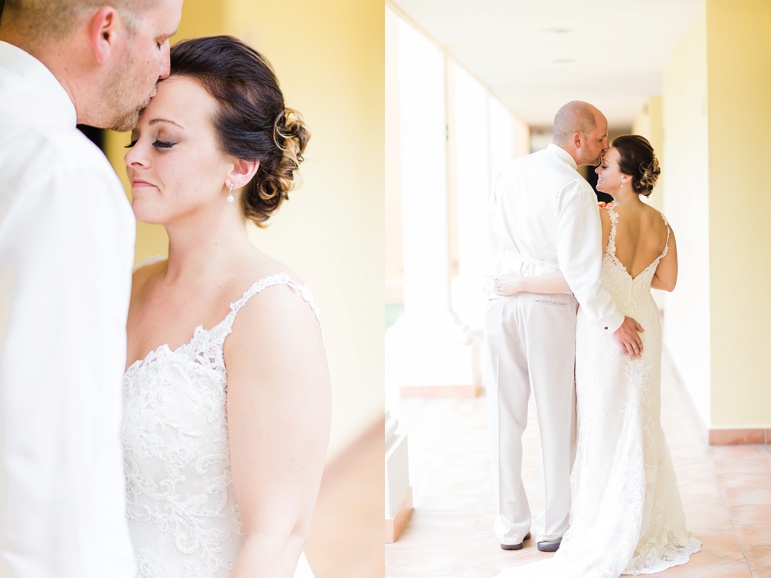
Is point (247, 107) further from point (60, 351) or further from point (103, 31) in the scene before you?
→ point (60, 351)

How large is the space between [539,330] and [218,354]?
3062 millimetres

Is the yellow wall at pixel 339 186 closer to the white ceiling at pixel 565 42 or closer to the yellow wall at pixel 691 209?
the white ceiling at pixel 565 42

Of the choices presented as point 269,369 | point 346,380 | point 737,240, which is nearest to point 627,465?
point 346,380

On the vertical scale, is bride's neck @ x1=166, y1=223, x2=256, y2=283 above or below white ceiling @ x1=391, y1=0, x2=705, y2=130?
below

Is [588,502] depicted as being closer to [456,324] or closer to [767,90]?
[767,90]

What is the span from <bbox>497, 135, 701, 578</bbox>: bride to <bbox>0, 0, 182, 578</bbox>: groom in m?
3.38

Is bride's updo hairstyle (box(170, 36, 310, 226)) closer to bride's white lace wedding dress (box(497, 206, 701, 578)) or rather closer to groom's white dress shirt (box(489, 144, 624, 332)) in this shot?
groom's white dress shirt (box(489, 144, 624, 332))

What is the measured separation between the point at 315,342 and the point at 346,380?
170 cm

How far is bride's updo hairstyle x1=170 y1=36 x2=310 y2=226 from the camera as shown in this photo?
5.47 ft

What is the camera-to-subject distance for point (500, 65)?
9.64 m

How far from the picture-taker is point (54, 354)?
1.07 m

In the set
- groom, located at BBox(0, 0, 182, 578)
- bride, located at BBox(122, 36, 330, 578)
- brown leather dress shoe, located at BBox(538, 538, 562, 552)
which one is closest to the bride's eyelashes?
bride, located at BBox(122, 36, 330, 578)

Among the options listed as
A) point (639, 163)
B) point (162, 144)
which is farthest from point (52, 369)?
point (639, 163)

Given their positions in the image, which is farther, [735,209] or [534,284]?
[735,209]
